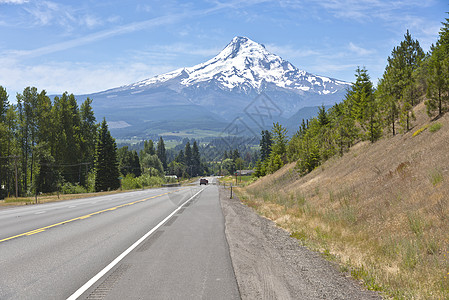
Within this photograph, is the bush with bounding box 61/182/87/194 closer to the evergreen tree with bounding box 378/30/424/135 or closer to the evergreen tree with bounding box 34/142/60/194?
the evergreen tree with bounding box 34/142/60/194

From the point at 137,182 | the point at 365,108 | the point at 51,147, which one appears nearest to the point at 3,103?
the point at 51,147

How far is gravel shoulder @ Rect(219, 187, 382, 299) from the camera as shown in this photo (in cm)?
559

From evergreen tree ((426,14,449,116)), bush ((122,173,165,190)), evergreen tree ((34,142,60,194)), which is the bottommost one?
bush ((122,173,165,190))

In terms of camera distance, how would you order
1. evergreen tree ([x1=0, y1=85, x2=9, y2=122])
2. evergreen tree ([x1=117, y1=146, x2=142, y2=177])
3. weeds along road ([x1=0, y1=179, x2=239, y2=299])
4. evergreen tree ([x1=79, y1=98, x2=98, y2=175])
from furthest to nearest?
1. evergreen tree ([x1=117, y1=146, x2=142, y2=177])
2. evergreen tree ([x1=79, y1=98, x2=98, y2=175])
3. evergreen tree ([x1=0, y1=85, x2=9, y2=122])
4. weeds along road ([x1=0, y1=179, x2=239, y2=299])

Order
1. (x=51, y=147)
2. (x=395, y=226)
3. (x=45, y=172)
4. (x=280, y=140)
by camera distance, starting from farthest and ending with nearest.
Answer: (x=280, y=140)
(x=51, y=147)
(x=45, y=172)
(x=395, y=226)

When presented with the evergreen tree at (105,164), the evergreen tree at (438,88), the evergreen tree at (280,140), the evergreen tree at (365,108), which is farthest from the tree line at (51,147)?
the evergreen tree at (438,88)

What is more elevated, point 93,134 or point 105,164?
point 93,134

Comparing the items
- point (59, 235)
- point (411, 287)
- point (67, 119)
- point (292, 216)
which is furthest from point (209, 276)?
point (67, 119)

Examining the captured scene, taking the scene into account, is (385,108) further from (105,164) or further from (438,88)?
(105,164)

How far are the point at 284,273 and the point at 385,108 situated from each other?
29962mm

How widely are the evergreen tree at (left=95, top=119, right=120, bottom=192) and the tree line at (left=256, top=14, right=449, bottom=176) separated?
32.7 meters

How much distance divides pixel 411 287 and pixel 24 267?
708cm

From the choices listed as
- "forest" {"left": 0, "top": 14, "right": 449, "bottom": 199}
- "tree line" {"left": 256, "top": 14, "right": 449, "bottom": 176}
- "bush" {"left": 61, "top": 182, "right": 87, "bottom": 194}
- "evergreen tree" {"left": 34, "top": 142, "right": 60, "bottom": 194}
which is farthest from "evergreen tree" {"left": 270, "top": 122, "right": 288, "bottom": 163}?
"evergreen tree" {"left": 34, "top": 142, "right": 60, "bottom": 194}

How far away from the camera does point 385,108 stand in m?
32.7
